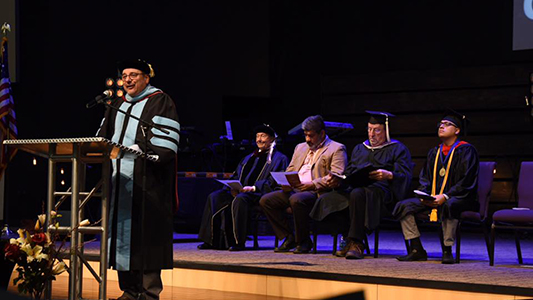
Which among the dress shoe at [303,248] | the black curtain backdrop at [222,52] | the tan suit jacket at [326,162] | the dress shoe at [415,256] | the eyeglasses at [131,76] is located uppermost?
the black curtain backdrop at [222,52]

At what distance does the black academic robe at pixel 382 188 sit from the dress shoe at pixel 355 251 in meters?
0.16

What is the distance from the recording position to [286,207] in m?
5.74

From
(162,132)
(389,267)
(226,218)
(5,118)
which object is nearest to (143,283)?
(162,132)

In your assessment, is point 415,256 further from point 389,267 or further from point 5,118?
point 5,118

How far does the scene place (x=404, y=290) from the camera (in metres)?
4.02

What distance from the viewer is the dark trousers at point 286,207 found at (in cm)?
555

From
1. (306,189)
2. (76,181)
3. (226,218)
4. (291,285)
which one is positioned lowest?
(291,285)

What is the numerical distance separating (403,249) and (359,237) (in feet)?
3.41

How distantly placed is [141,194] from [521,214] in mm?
2575

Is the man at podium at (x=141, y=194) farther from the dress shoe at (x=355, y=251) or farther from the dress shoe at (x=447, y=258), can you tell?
the dress shoe at (x=447, y=258)

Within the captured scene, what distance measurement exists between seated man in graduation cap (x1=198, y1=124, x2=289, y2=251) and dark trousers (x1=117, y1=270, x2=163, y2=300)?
7.38ft

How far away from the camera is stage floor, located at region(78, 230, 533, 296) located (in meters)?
3.88

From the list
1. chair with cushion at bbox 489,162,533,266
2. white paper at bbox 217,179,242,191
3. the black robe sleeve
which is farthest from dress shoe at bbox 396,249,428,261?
the black robe sleeve

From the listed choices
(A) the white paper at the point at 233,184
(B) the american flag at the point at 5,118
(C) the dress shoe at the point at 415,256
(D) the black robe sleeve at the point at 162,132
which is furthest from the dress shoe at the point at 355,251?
(B) the american flag at the point at 5,118
